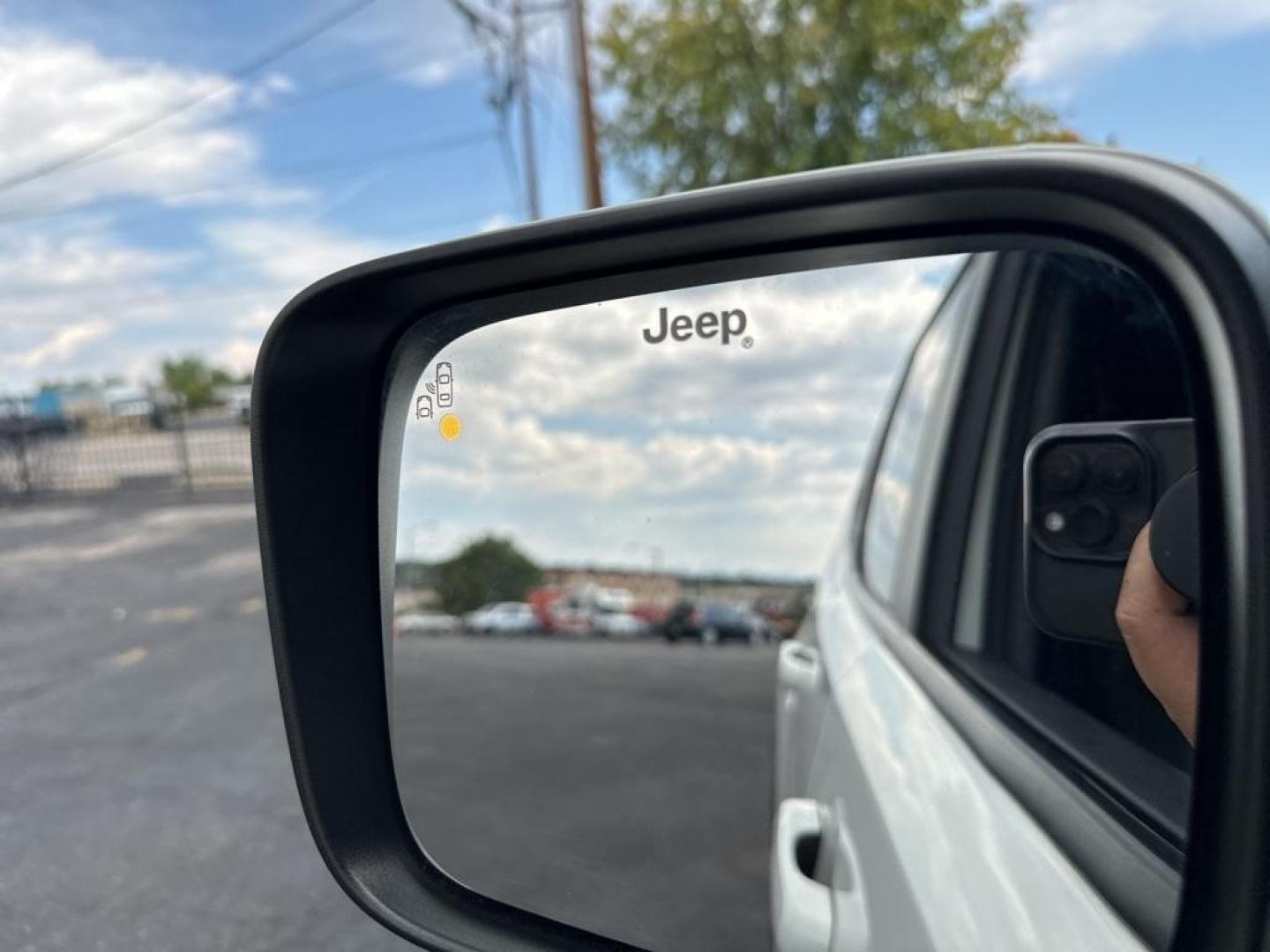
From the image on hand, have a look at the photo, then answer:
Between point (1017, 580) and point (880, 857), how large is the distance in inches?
18.3

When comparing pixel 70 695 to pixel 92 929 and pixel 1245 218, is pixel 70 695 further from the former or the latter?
pixel 1245 218

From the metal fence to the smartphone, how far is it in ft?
64.6

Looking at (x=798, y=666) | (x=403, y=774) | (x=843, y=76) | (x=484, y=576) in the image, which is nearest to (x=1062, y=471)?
(x=403, y=774)

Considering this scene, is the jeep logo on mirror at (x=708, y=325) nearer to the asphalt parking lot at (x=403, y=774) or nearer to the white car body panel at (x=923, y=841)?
the white car body panel at (x=923, y=841)

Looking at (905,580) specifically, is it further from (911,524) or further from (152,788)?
(152,788)

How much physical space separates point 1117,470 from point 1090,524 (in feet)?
0.18

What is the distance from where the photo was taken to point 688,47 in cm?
1441

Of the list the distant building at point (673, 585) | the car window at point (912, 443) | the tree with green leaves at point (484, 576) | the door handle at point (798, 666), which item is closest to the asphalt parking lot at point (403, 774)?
the tree with green leaves at point (484, 576)

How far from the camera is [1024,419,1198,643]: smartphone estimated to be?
88 centimetres

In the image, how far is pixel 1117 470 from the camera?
912 millimetres

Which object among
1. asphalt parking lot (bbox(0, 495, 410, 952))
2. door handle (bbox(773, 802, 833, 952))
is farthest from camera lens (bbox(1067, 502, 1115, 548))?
asphalt parking lot (bbox(0, 495, 410, 952))

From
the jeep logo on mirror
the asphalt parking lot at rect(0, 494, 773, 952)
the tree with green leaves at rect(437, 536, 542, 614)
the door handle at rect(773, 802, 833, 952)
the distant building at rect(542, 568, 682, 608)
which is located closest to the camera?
the jeep logo on mirror

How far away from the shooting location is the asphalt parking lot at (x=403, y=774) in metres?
3.65

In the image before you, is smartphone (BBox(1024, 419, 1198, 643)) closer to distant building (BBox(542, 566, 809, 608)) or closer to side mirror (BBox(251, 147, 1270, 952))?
side mirror (BBox(251, 147, 1270, 952))
